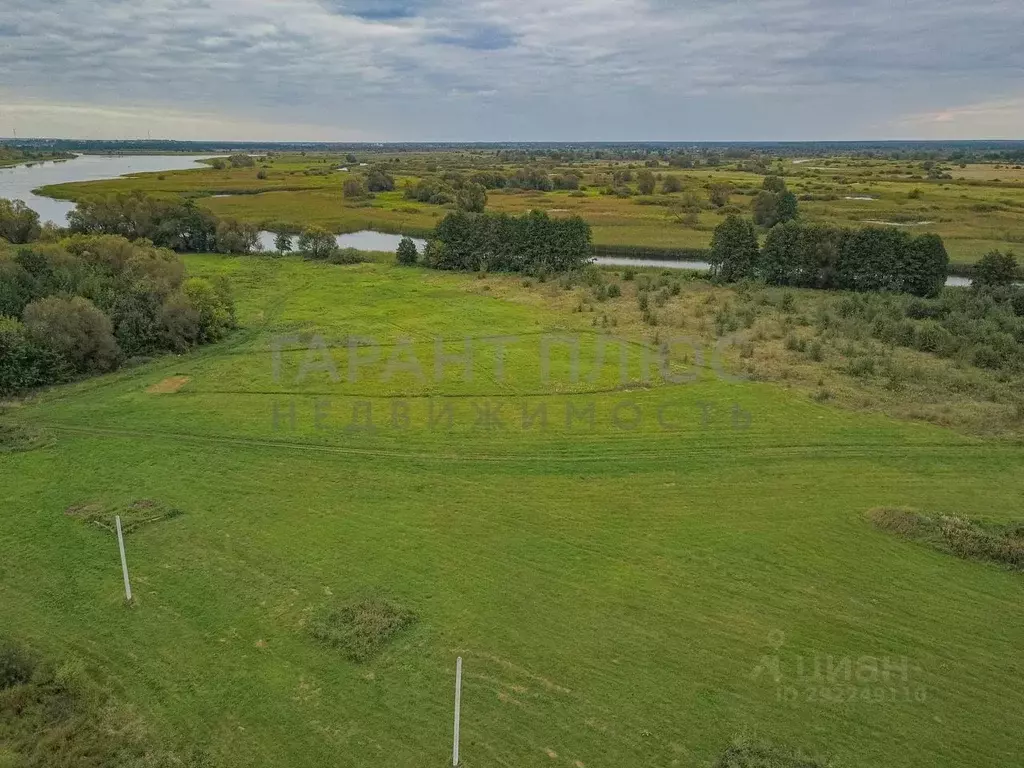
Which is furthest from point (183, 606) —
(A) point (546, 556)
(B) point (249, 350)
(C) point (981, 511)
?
(B) point (249, 350)

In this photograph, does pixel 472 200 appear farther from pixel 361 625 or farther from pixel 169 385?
pixel 361 625

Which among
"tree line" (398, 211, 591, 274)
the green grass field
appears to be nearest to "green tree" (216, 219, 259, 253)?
"tree line" (398, 211, 591, 274)

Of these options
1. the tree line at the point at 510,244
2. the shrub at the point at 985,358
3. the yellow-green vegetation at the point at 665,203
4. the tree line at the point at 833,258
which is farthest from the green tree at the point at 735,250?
the shrub at the point at 985,358

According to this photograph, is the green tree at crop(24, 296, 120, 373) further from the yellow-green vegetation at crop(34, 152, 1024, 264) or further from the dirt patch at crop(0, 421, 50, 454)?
the yellow-green vegetation at crop(34, 152, 1024, 264)

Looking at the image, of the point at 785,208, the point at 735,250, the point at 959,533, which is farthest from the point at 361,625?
the point at 785,208

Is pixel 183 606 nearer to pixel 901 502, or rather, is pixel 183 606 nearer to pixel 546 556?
pixel 546 556

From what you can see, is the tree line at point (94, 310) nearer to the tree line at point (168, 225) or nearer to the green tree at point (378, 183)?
the tree line at point (168, 225)
